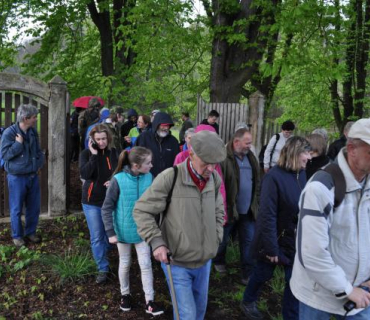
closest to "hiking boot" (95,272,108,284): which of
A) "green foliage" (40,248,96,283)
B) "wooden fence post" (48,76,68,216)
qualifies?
"green foliage" (40,248,96,283)

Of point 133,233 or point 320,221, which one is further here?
point 133,233

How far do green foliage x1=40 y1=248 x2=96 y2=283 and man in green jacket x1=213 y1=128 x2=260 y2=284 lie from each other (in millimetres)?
1785

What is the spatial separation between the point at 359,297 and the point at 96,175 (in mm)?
3162

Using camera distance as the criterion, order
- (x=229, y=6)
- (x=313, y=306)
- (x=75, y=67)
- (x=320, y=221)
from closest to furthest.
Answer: (x=320, y=221) → (x=313, y=306) → (x=229, y=6) → (x=75, y=67)

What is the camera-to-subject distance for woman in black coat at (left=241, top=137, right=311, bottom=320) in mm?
3480

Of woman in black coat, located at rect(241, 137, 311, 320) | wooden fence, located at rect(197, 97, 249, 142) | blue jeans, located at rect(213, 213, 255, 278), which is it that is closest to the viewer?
woman in black coat, located at rect(241, 137, 311, 320)

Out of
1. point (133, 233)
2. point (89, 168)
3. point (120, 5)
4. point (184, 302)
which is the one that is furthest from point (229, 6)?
point (184, 302)

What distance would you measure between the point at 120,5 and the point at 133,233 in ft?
31.2

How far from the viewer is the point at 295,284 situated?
2465 mm

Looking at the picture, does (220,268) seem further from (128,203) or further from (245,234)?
(128,203)

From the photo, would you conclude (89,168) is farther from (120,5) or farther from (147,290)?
(120,5)

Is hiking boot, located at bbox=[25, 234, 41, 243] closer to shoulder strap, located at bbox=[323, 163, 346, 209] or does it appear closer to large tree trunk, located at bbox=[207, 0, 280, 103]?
shoulder strap, located at bbox=[323, 163, 346, 209]

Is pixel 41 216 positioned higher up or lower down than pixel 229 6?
lower down

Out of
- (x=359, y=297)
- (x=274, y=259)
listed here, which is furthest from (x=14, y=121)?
(x=359, y=297)
